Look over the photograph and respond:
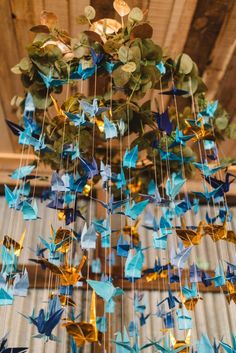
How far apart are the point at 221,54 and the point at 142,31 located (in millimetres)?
647

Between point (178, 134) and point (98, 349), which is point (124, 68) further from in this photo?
point (98, 349)

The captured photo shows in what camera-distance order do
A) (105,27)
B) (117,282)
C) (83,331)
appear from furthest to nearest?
(117,282)
(105,27)
(83,331)

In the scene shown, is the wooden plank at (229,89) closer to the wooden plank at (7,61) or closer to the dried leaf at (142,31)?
the dried leaf at (142,31)

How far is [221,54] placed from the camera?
1.51 m

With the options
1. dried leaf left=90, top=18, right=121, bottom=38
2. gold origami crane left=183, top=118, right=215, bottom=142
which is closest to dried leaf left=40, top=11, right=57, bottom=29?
dried leaf left=90, top=18, right=121, bottom=38

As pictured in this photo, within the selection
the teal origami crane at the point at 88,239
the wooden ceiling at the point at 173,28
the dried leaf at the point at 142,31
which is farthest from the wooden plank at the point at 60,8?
the teal origami crane at the point at 88,239

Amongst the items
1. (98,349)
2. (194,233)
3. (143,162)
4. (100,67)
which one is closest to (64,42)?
(100,67)

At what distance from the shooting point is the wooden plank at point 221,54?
1.38 m

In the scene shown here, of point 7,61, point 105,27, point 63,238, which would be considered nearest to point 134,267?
Answer: point 63,238

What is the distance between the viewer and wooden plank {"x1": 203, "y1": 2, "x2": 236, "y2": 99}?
1.38m

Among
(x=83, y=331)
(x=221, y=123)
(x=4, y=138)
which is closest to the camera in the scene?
(x=83, y=331)

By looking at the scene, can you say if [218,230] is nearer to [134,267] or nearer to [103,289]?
[134,267]

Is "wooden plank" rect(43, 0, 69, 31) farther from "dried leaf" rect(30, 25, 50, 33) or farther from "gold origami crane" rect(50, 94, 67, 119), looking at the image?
"gold origami crane" rect(50, 94, 67, 119)

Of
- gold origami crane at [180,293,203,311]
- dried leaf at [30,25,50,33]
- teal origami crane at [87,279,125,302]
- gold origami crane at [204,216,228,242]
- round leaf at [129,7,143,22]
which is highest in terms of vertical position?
dried leaf at [30,25,50,33]
